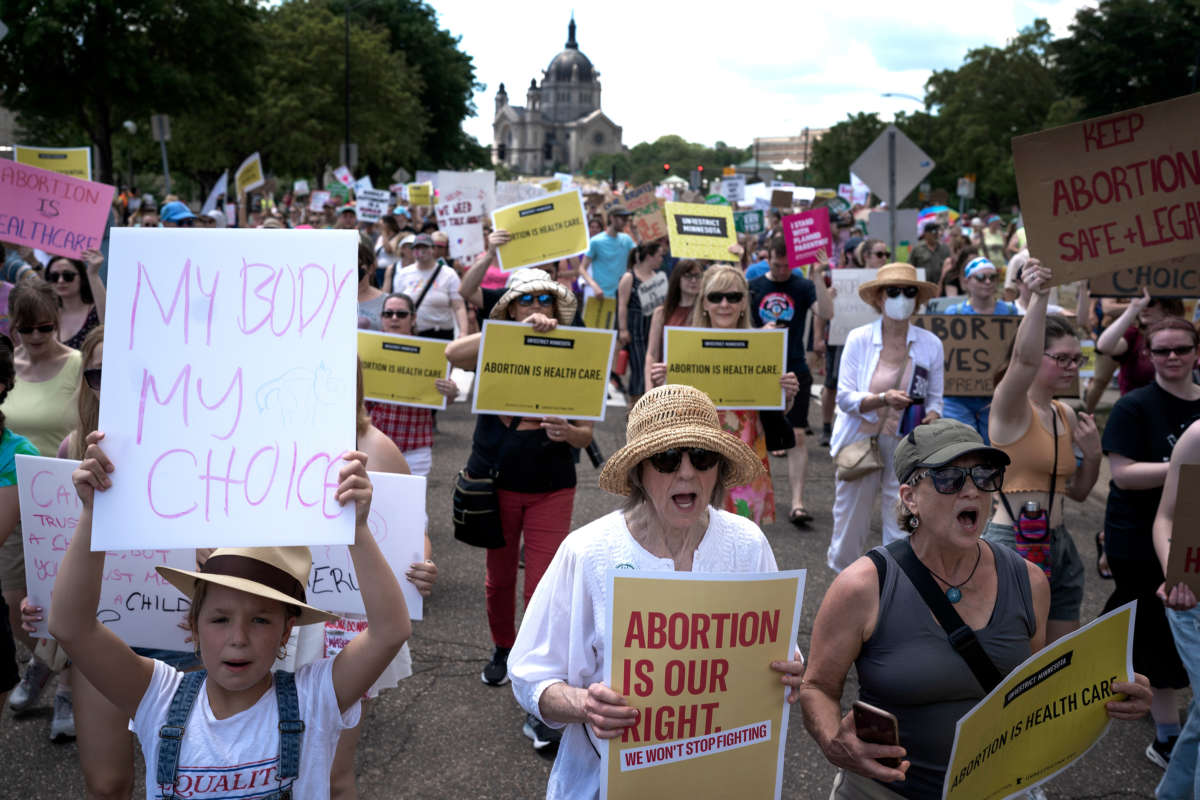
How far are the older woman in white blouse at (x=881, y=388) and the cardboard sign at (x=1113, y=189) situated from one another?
1.85 m

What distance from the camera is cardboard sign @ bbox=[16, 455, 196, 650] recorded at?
3350 mm

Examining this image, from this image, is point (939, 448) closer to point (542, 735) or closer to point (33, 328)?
point (542, 735)

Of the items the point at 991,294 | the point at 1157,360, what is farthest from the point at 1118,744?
the point at 991,294

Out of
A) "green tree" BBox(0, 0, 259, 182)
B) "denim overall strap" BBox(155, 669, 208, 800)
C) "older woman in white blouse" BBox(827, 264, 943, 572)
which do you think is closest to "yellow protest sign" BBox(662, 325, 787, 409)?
"older woman in white blouse" BBox(827, 264, 943, 572)

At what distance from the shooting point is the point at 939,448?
2.83m

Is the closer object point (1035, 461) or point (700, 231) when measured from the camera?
point (1035, 461)

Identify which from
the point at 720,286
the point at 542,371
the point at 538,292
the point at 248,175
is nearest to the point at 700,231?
the point at 720,286

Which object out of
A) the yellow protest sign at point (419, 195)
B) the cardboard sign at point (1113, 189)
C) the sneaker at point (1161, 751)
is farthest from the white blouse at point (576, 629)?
the yellow protest sign at point (419, 195)

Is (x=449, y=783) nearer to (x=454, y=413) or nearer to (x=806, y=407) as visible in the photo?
(x=806, y=407)

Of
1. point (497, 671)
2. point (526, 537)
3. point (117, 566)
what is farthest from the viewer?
point (497, 671)

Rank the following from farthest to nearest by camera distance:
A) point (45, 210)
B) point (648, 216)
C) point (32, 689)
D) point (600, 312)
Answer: point (648, 216) → point (600, 312) → point (45, 210) → point (32, 689)

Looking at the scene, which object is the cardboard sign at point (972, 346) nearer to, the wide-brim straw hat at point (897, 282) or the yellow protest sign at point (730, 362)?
the wide-brim straw hat at point (897, 282)

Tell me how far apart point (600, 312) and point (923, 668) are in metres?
9.01

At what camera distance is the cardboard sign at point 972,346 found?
6777 mm
